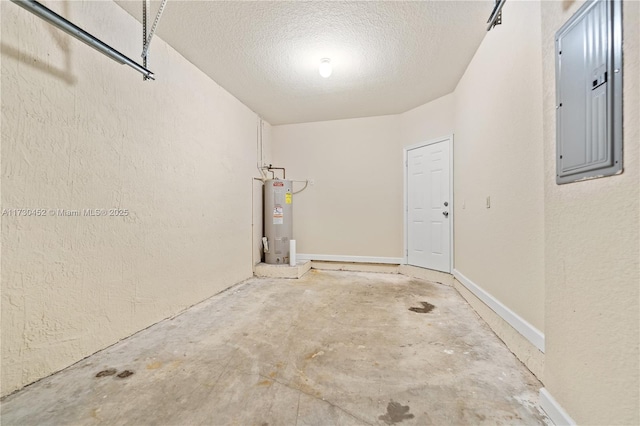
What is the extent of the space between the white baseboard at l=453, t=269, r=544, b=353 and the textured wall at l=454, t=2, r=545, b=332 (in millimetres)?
39

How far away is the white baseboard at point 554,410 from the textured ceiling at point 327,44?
2.65 meters

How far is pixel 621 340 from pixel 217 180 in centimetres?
343

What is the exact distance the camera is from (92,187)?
178 cm

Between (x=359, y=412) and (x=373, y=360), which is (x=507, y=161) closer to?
(x=373, y=360)

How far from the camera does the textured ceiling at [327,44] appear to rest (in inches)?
80.0

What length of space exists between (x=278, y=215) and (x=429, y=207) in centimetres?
242

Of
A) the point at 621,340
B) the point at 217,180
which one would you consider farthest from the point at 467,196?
the point at 217,180

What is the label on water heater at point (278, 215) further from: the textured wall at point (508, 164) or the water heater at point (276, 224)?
the textured wall at point (508, 164)

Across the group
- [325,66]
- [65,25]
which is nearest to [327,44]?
[325,66]

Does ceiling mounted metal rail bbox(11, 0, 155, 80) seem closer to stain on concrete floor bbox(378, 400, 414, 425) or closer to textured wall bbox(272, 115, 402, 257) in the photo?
stain on concrete floor bbox(378, 400, 414, 425)

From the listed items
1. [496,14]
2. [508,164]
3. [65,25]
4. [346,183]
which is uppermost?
[496,14]

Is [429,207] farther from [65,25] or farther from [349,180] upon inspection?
[65,25]

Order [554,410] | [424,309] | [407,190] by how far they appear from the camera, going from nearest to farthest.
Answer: [554,410]
[424,309]
[407,190]

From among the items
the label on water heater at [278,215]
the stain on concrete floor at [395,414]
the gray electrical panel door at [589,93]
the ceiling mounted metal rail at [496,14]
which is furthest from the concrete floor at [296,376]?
the ceiling mounted metal rail at [496,14]
